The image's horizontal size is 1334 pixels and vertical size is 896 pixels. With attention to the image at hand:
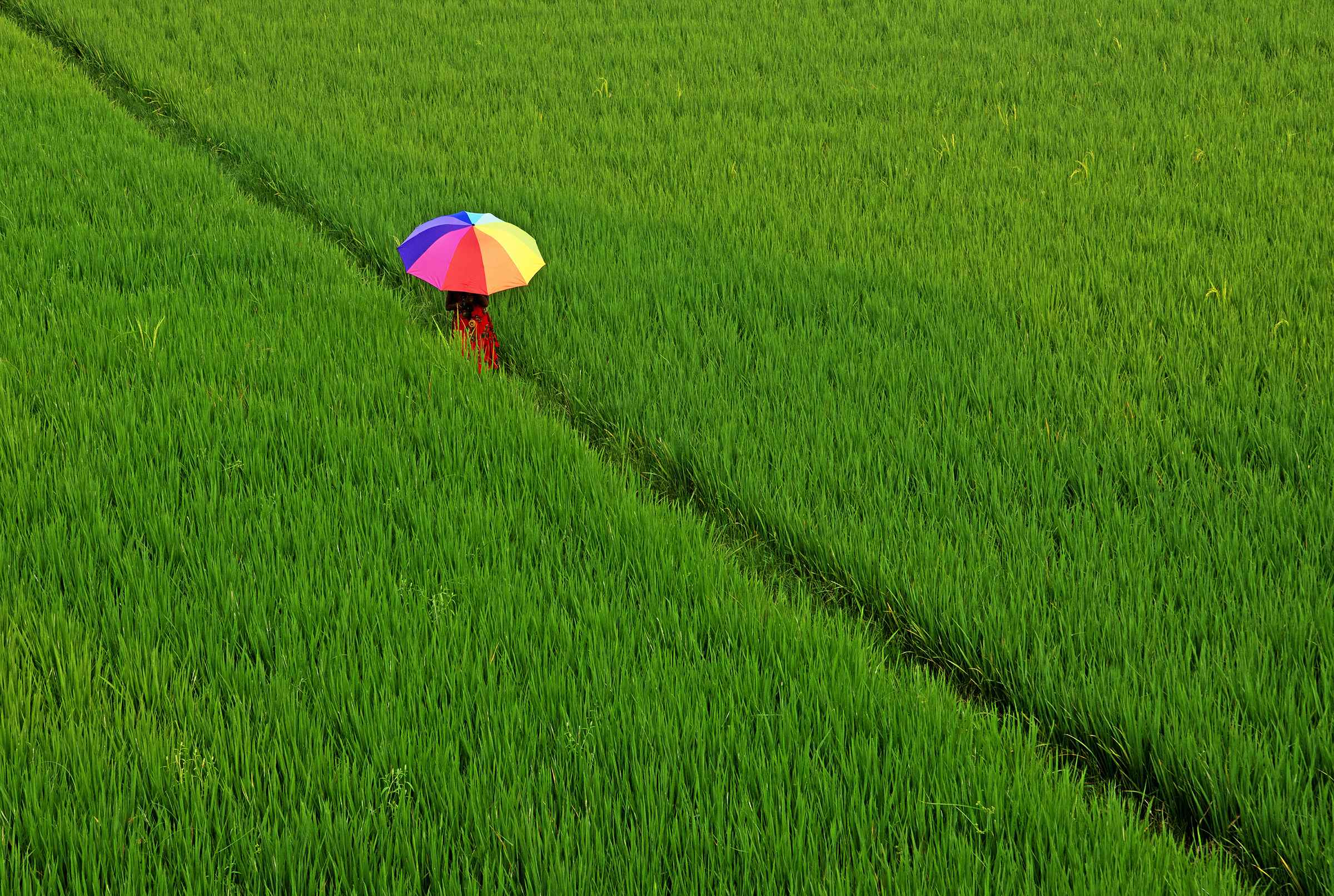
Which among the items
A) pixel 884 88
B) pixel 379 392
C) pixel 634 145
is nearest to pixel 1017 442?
pixel 379 392

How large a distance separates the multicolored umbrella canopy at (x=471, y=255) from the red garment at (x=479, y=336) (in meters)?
0.15

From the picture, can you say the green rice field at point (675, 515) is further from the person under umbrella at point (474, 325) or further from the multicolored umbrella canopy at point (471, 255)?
the multicolored umbrella canopy at point (471, 255)

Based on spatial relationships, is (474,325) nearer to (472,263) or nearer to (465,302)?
(465,302)

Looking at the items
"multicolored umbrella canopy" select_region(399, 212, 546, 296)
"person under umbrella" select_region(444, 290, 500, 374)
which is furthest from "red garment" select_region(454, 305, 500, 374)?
"multicolored umbrella canopy" select_region(399, 212, 546, 296)

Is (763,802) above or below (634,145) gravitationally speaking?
below

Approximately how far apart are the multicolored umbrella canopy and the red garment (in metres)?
0.15

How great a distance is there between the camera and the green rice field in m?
1.74

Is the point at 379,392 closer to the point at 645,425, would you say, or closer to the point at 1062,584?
the point at 645,425

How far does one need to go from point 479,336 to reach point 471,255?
289 mm

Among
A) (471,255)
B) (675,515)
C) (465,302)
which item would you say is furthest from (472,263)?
(675,515)

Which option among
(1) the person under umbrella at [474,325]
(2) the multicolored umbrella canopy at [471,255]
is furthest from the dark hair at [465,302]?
(2) the multicolored umbrella canopy at [471,255]

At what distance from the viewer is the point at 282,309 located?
3789mm

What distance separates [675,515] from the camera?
275 centimetres

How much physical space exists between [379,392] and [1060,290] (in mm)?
2608
